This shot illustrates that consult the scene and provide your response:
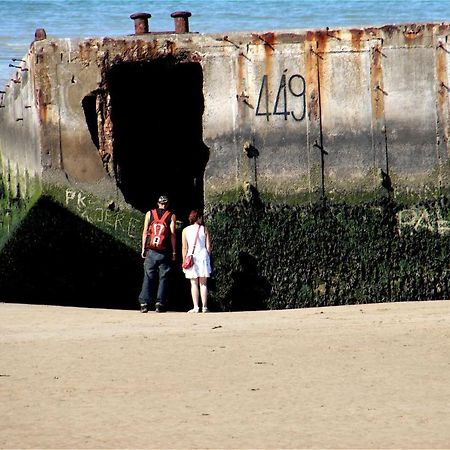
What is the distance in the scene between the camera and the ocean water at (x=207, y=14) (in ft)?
→ 126

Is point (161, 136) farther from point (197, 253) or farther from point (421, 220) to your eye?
Answer: point (421, 220)

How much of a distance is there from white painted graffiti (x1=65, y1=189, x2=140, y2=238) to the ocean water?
73.3 ft

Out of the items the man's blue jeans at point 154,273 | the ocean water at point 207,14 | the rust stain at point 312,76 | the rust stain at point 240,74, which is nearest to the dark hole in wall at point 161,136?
the rust stain at point 240,74

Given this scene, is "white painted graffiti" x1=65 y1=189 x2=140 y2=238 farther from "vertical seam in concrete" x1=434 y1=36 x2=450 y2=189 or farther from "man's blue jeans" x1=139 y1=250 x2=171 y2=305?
"vertical seam in concrete" x1=434 y1=36 x2=450 y2=189

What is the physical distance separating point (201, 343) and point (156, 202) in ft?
14.5

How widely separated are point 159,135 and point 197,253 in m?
2.27

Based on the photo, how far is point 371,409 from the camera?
24.1ft

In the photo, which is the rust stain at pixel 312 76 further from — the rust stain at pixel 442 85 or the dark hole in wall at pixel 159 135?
the dark hole in wall at pixel 159 135

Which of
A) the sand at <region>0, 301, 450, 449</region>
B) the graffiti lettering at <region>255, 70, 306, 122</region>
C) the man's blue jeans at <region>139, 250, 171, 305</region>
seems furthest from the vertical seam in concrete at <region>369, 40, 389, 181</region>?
the man's blue jeans at <region>139, 250, 171, 305</region>

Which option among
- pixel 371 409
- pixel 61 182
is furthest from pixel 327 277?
pixel 371 409

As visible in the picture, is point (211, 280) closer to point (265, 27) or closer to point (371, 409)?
point (371, 409)

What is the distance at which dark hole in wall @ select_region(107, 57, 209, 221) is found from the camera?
13.7 metres

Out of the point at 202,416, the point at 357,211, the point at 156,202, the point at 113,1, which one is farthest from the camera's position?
the point at 113,1

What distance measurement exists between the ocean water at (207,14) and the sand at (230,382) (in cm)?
2547
